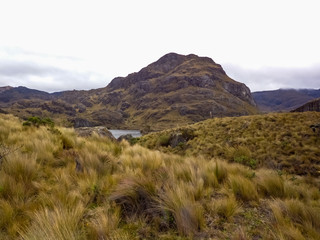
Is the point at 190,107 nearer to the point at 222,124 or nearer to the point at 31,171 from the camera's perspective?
the point at 222,124

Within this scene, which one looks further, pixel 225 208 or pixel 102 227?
pixel 225 208

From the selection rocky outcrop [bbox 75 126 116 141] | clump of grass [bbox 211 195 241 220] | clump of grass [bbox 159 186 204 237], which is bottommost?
clump of grass [bbox 211 195 241 220]

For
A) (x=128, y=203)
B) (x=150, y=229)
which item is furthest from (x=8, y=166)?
(x=150, y=229)

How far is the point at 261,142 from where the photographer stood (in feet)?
42.0

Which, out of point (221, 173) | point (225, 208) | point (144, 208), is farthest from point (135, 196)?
point (221, 173)

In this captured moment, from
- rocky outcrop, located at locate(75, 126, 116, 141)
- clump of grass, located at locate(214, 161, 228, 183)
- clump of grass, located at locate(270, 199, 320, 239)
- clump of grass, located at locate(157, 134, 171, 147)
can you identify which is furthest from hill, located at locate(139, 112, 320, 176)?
rocky outcrop, located at locate(75, 126, 116, 141)

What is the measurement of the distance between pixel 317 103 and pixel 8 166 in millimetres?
25127

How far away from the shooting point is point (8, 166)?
353cm

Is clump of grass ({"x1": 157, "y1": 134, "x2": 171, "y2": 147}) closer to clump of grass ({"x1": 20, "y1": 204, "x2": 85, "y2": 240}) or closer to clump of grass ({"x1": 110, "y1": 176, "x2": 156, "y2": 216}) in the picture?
clump of grass ({"x1": 110, "y1": 176, "x2": 156, "y2": 216})

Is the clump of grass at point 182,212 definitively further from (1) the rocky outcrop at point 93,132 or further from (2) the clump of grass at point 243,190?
(1) the rocky outcrop at point 93,132

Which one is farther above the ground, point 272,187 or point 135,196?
point 135,196

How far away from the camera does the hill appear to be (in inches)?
380

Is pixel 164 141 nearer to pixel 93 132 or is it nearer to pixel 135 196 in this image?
pixel 93 132

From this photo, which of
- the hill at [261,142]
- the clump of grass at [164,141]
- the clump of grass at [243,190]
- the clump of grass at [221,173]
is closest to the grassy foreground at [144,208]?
the clump of grass at [243,190]
